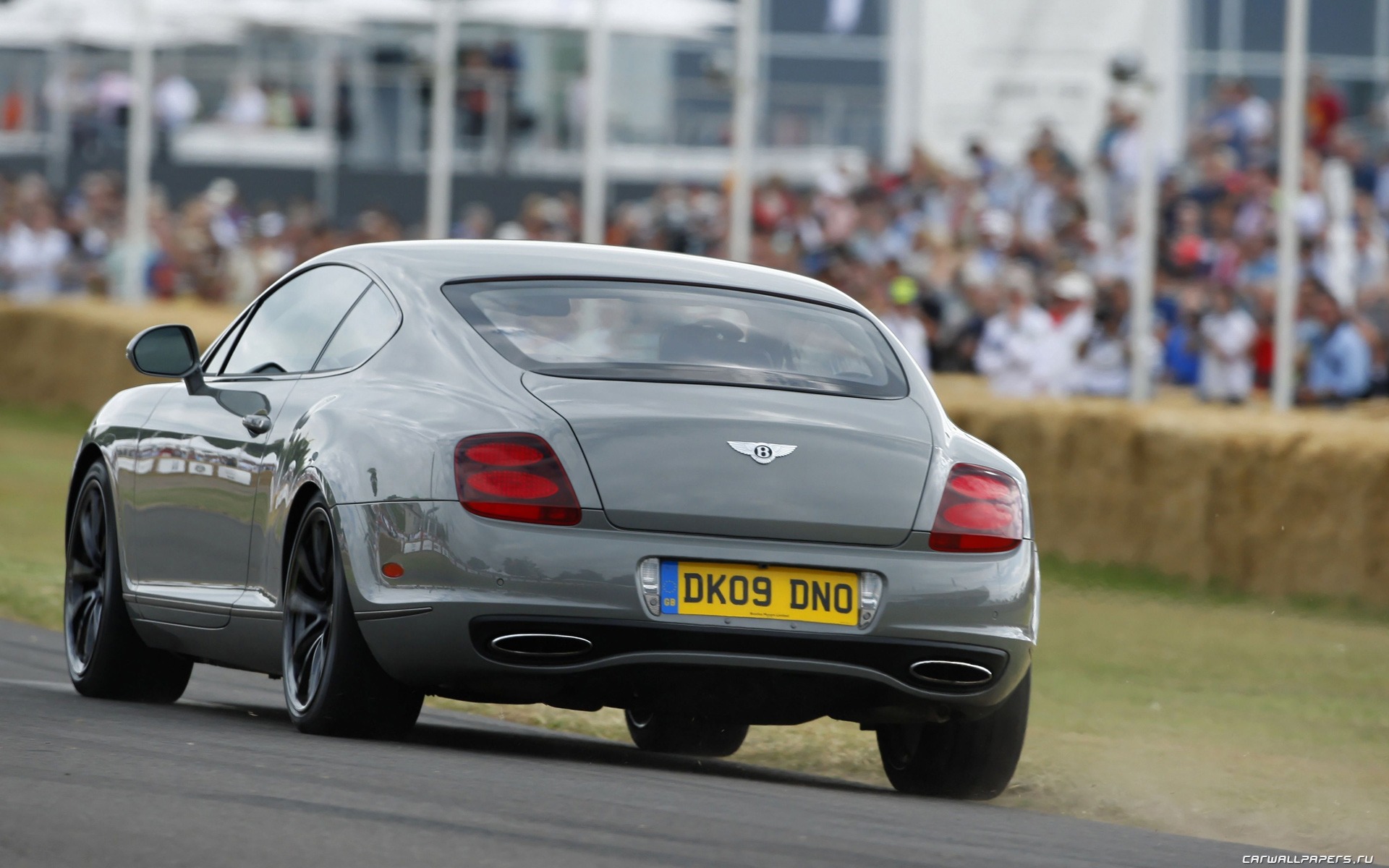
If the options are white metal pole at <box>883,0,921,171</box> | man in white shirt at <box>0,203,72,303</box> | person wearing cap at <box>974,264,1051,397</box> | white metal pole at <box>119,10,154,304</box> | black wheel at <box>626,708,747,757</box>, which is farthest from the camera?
man in white shirt at <box>0,203,72,303</box>

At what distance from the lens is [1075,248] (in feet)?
63.7

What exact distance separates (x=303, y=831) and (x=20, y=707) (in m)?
2.44

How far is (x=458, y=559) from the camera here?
6.24 metres

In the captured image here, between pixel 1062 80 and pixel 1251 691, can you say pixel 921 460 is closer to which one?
pixel 1251 691

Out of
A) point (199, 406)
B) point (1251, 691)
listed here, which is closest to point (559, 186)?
point (1251, 691)

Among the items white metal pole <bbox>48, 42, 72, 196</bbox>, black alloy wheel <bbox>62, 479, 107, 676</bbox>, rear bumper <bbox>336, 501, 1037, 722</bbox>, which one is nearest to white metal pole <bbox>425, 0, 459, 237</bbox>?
white metal pole <bbox>48, 42, 72, 196</bbox>

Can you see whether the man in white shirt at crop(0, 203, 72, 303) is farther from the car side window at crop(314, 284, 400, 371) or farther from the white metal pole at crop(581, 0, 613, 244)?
the car side window at crop(314, 284, 400, 371)

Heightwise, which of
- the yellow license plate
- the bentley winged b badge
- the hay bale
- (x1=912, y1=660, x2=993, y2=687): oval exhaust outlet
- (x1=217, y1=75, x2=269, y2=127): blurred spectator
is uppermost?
(x1=217, y1=75, x2=269, y2=127): blurred spectator

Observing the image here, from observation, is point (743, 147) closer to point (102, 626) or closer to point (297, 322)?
point (102, 626)

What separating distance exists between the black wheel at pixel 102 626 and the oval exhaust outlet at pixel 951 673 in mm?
2812

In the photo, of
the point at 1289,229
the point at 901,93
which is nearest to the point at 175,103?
the point at 901,93

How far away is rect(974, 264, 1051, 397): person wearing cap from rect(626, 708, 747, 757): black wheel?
960cm

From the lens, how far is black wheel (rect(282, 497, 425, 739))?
6535 mm

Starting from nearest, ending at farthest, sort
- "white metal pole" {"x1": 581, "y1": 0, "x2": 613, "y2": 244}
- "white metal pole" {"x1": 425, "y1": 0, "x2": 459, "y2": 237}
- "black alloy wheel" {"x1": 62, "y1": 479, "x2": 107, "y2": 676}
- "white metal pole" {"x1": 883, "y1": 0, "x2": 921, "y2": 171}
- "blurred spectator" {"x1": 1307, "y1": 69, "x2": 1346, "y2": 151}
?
1. "black alloy wheel" {"x1": 62, "y1": 479, "x2": 107, "y2": 676}
2. "blurred spectator" {"x1": 1307, "y1": 69, "x2": 1346, "y2": 151}
3. "white metal pole" {"x1": 581, "y1": 0, "x2": 613, "y2": 244}
4. "white metal pole" {"x1": 425, "y1": 0, "x2": 459, "y2": 237}
5. "white metal pole" {"x1": 883, "y1": 0, "x2": 921, "y2": 171}
